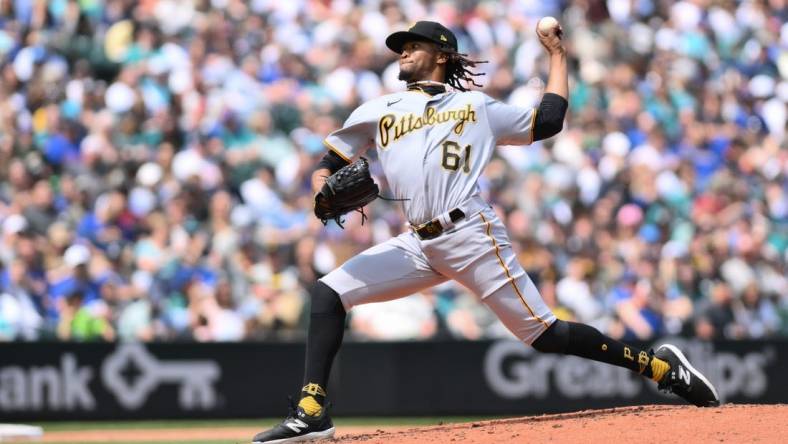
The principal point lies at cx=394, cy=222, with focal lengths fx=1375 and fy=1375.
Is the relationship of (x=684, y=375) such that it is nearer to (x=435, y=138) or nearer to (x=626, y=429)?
(x=626, y=429)

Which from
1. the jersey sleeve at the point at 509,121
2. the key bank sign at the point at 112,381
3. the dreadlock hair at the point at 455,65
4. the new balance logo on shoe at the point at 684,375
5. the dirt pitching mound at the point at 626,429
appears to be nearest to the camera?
the dirt pitching mound at the point at 626,429

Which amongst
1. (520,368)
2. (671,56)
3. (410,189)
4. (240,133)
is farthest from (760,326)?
(410,189)

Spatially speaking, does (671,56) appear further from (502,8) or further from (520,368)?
(520,368)

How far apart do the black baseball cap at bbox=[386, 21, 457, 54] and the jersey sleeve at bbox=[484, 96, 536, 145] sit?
334 millimetres

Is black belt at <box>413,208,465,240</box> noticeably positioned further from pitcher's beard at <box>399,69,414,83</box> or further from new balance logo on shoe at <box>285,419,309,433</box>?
new balance logo on shoe at <box>285,419,309,433</box>

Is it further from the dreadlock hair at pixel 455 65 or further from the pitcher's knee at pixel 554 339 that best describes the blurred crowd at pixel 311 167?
the pitcher's knee at pixel 554 339

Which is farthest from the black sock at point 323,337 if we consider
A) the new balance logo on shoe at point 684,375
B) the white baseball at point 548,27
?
the new balance logo on shoe at point 684,375

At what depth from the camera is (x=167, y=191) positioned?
13164 mm

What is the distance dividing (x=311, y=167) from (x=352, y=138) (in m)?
7.39

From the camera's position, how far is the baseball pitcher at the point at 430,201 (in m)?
6.18

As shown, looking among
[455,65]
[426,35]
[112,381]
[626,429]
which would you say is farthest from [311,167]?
[626,429]

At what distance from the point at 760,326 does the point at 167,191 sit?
587cm

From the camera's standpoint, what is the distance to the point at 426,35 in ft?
20.8

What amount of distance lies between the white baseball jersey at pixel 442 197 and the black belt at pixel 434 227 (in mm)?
23
